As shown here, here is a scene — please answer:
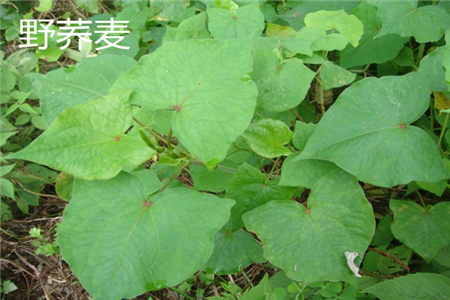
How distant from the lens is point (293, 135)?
46.8 inches

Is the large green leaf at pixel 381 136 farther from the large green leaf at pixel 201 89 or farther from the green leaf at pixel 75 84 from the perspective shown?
the green leaf at pixel 75 84

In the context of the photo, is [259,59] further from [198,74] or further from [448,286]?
[448,286]

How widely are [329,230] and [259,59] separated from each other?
0.51m

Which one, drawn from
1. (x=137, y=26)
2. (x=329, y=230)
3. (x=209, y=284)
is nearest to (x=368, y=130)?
(x=329, y=230)

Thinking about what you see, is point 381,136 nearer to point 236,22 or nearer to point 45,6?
point 236,22

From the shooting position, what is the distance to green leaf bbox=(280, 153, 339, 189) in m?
1.15

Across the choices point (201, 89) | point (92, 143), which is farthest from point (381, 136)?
point (92, 143)

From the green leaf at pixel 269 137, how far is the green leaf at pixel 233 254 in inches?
13.1

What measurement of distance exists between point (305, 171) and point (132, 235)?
1.54ft

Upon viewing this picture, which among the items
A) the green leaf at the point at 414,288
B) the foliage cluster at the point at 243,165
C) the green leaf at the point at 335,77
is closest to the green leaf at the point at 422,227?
the foliage cluster at the point at 243,165

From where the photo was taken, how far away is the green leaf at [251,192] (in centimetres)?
119

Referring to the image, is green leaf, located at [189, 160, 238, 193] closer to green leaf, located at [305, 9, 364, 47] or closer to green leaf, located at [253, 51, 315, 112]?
green leaf, located at [253, 51, 315, 112]

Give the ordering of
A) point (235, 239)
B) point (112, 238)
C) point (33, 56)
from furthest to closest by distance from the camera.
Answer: point (33, 56) → point (235, 239) → point (112, 238)

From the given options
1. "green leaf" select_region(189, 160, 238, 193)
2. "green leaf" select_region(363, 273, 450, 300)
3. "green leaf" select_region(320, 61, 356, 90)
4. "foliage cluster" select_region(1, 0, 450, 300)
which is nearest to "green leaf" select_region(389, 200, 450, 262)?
"foliage cluster" select_region(1, 0, 450, 300)
